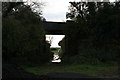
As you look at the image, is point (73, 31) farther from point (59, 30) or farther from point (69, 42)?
point (59, 30)

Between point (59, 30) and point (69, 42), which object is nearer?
point (69, 42)

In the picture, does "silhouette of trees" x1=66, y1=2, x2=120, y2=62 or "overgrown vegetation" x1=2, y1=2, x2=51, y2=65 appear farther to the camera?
"silhouette of trees" x1=66, y1=2, x2=120, y2=62

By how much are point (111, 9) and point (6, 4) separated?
9827mm

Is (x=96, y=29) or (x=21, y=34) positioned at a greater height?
(x=96, y=29)

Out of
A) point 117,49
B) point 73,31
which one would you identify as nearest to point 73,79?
point 117,49

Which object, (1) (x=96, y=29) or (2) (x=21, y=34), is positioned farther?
(1) (x=96, y=29)

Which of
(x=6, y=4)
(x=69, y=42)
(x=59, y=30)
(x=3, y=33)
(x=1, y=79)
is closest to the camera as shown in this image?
(x=1, y=79)

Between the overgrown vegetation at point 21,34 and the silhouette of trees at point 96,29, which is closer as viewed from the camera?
the overgrown vegetation at point 21,34

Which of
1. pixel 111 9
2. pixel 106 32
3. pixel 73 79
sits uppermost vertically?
pixel 111 9

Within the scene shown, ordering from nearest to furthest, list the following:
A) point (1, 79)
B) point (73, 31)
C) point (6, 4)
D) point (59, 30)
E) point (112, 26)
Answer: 1. point (1, 79)
2. point (6, 4)
3. point (112, 26)
4. point (73, 31)
5. point (59, 30)

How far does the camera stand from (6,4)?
2369 cm

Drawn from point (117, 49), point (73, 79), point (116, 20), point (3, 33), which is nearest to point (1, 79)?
point (73, 79)

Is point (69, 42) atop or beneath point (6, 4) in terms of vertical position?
beneath

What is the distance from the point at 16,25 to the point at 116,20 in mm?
9379
